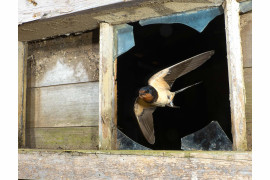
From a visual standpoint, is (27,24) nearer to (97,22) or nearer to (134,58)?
(97,22)

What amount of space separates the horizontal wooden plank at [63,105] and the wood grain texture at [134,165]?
0.90 feet

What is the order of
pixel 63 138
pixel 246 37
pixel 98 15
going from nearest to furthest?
pixel 246 37
pixel 98 15
pixel 63 138

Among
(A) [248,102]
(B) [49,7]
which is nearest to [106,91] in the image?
(B) [49,7]

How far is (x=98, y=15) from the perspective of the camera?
1.35m

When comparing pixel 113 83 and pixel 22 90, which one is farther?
pixel 22 90

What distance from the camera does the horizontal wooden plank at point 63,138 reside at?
1.50 metres

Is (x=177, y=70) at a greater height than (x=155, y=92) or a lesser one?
greater

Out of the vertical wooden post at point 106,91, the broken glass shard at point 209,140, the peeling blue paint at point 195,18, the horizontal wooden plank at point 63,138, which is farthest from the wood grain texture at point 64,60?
the broken glass shard at point 209,140

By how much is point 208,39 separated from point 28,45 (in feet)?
3.48

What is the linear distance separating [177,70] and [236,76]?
1.26 ft

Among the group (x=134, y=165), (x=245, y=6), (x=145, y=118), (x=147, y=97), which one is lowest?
(x=134, y=165)

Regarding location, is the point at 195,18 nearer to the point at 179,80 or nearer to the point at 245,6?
the point at 245,6

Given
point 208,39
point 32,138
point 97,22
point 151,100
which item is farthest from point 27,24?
point 208,39

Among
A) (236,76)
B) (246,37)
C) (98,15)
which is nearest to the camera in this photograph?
(236,76)
